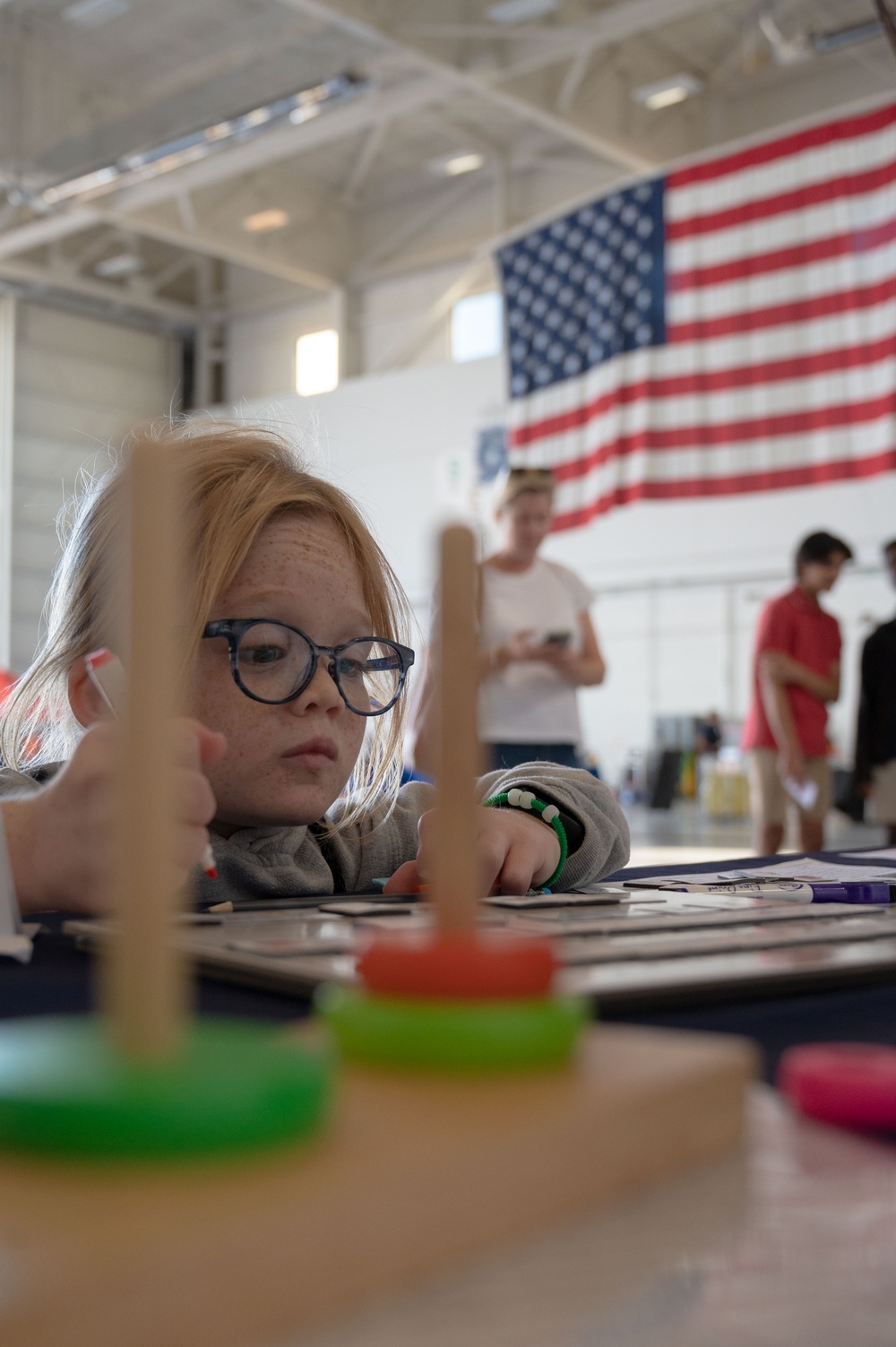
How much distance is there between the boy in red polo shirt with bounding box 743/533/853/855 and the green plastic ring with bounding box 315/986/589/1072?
137 inches

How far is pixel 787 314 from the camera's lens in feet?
15.6

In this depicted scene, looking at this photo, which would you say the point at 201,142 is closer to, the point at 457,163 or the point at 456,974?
the point at 457,163

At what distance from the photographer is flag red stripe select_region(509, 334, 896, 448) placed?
4.51 meters

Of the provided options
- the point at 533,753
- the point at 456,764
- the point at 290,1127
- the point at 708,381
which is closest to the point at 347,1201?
the point at 290,1127

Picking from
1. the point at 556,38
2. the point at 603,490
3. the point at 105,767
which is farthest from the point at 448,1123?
the point at 556,38

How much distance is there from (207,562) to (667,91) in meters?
7.62

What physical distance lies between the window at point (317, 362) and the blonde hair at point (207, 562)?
8.97 metres

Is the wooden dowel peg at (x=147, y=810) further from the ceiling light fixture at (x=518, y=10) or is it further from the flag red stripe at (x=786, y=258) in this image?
the ceiling light fixture at (x=518, y=10)

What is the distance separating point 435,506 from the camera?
8766 mm

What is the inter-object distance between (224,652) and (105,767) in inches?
13.5

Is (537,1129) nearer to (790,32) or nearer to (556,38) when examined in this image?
(556,38)

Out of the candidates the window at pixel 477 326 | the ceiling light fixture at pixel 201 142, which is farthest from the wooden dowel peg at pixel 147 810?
the window at pixel 477 326

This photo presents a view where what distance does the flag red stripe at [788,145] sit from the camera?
4320mm

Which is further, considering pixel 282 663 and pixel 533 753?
pixel 533 753
